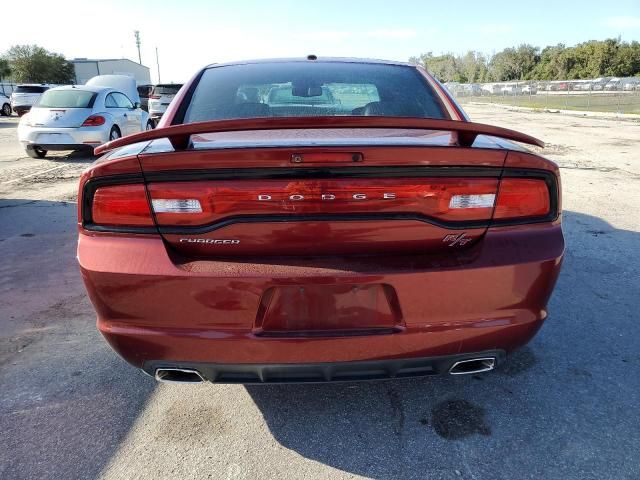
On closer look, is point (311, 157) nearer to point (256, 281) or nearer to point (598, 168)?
point (256, 281)

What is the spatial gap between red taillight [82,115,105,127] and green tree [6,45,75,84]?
55865 millimetres

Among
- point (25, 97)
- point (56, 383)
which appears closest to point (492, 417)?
point (56, 383)

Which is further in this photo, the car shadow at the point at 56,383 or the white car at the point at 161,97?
the white car at the point at 161,97

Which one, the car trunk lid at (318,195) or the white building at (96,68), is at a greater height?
the car trunk lid at (318,195)

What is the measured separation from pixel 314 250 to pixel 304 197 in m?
0.20

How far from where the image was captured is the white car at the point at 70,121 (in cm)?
985

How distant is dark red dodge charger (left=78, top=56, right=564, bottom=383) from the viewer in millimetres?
1731

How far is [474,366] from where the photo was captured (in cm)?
198

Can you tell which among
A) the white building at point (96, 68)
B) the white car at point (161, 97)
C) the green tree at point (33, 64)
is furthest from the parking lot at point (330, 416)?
the white building at point (96, 68)

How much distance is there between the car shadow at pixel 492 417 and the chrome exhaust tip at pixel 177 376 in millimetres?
513

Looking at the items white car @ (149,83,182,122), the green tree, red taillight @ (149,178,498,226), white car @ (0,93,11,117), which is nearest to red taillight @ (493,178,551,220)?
red taillight @ (149,178,498,226)

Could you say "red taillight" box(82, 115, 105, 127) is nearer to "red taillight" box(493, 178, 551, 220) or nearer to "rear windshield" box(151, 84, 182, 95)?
"rear windshield" box(151, 84, 182, 95)

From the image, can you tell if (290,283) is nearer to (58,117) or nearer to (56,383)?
(56,383)

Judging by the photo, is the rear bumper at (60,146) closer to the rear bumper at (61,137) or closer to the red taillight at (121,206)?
the rear bumper at (61,137)
